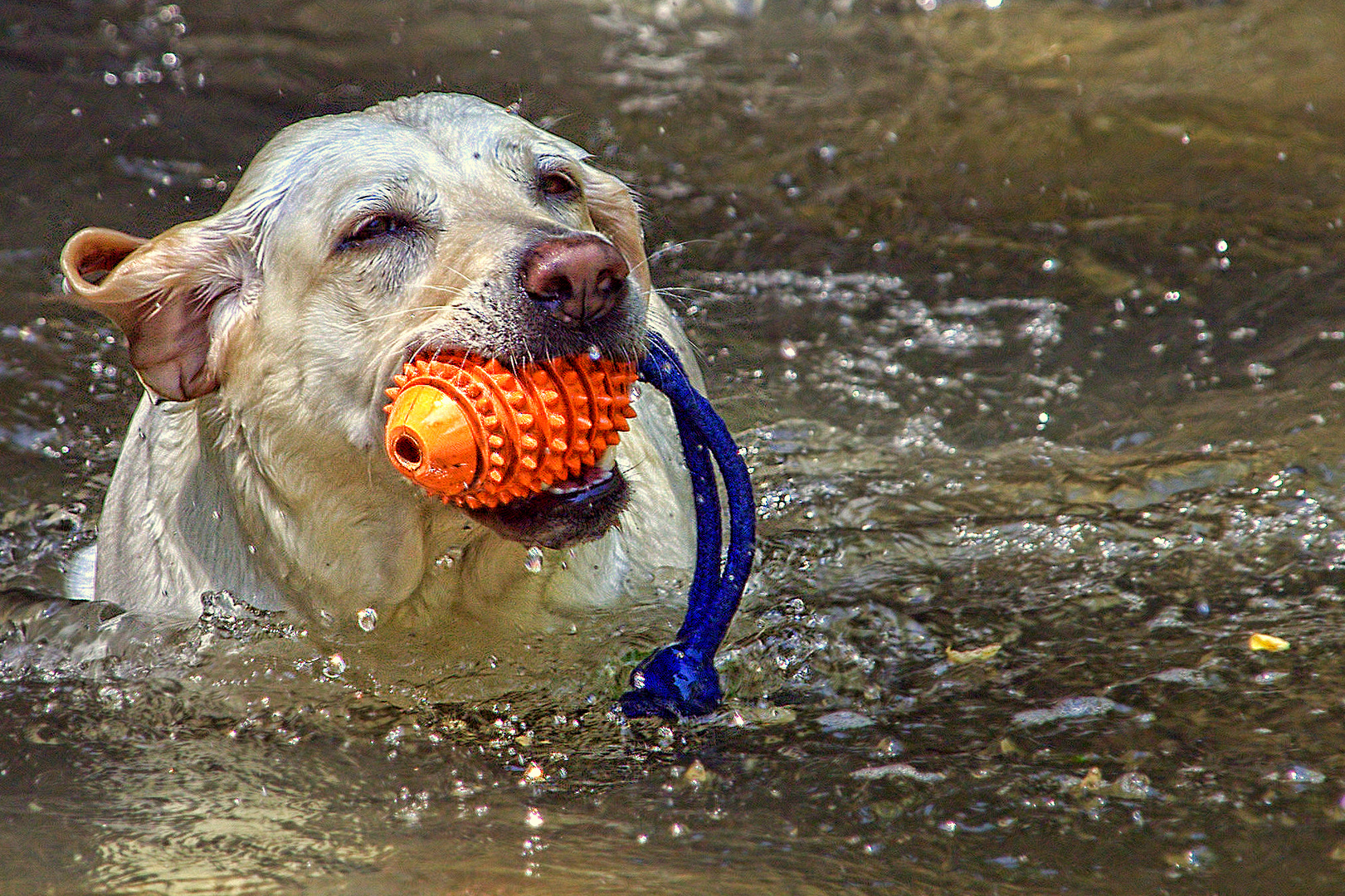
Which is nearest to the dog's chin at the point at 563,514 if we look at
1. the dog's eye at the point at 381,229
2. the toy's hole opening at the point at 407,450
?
the toy's hole opening at the point at 407,450

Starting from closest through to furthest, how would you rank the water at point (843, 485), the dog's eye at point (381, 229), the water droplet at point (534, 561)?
the water at point (843, 485) → the dog's eye at point (381, 229) → the water droplet at point (534, 561)

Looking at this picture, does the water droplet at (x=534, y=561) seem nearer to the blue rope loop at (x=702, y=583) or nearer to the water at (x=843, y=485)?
the water at (x=843, y=485)

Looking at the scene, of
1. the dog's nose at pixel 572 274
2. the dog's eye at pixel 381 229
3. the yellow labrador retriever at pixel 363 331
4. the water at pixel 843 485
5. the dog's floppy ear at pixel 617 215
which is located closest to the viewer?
the water at pixel 843 485

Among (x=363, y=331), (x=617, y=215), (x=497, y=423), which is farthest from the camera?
(x=617, y=215)

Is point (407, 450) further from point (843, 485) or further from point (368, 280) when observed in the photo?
point (843, 485)

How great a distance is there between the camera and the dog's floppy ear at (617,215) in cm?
388

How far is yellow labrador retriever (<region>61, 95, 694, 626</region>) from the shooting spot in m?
3.15

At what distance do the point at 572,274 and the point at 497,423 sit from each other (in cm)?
36

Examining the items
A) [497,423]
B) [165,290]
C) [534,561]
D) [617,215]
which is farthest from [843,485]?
[165,290]

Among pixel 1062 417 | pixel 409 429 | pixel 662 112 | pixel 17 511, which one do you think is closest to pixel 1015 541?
pixel 1062 417

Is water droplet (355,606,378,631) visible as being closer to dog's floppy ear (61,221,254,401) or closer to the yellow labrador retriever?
the yellow labrador retriever

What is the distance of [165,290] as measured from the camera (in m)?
3.45

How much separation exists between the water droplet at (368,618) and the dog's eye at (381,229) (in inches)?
35.3

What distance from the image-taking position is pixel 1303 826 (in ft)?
9.08
